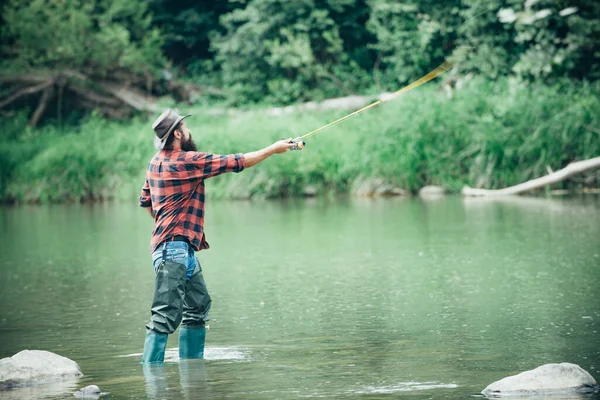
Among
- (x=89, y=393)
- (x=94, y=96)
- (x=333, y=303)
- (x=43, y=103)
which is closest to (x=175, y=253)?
(x=89, y=393)

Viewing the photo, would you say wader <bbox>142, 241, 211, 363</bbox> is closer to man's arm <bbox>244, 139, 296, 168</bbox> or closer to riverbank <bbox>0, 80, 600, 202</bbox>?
man's arm <bbox>244, 139, 296, 168</bbox>

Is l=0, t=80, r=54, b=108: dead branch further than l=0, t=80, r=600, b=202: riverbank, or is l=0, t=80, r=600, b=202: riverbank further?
l=0, t=80, r=54, b=108: dead branch

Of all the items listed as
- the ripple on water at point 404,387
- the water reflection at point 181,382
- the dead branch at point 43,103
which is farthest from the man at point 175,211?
the dead branch at point 43,103

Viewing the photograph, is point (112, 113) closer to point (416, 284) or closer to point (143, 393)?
point (416, 284)

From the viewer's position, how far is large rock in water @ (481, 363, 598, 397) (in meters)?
6.13

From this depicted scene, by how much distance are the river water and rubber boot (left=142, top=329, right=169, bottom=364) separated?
0.29 ft

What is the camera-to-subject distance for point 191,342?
25.2 ft

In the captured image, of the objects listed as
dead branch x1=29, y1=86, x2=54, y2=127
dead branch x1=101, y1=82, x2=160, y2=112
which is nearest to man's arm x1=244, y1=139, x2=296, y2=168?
dead branch x1=101, y1=82, x2=160, y2=112

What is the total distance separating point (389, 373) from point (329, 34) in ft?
94.3

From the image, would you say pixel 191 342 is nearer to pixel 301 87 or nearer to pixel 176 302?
pixel 176 302

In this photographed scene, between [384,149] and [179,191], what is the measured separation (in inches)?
717

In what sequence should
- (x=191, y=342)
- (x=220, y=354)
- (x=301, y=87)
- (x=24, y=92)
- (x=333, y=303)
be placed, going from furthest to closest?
(x=301, y=87), (x=24, y=92), (x=333, y=303), (x=220, y=354), (x=191, y=342)

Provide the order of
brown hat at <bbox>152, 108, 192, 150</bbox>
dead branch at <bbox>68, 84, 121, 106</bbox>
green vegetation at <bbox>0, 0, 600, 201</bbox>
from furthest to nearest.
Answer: dead branch at <bbox>68, 84, 121, 106</bbox>
green vegetation at <bbox>0, 0, 600, 201</bbox>
brown hat at <bbox>152, 108, 192, 150</bbox>

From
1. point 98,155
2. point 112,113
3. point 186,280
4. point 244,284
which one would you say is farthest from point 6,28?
point 186,280
